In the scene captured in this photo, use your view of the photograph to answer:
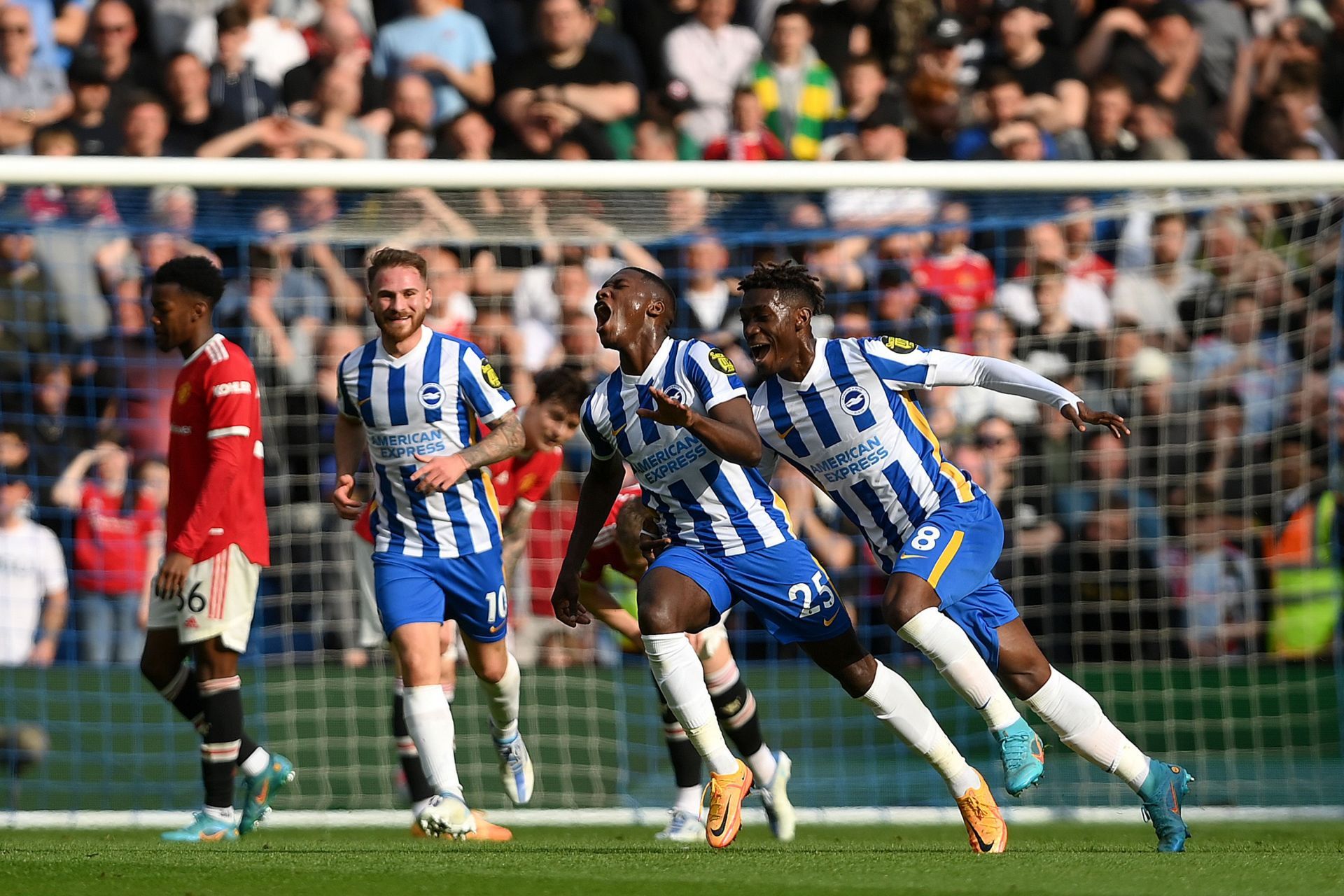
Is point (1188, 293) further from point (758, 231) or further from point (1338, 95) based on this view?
point (1338, 95)

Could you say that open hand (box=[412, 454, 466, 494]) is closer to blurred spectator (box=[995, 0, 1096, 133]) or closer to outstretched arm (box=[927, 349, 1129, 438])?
Result: outstretched arm (box=[927, 349, 1129, 438])

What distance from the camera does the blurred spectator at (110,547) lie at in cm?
924

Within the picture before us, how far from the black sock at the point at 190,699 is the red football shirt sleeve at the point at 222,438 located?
629mm

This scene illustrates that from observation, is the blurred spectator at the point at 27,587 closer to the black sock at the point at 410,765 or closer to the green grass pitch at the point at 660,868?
the green grass pitch at the point at 660,868

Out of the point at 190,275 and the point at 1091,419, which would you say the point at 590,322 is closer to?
the point at 190,275

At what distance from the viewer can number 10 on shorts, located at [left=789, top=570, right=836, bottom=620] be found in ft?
19.7

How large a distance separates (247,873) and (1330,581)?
6366 mm

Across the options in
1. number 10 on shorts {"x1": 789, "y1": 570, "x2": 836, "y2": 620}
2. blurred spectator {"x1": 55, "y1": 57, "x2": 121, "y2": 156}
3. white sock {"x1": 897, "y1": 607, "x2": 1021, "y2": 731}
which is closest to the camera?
white sock {"x1": 897, "y1": 607, "x2": 1021, "y2": 731}

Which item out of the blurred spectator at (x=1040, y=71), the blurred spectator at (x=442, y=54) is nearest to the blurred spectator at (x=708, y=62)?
the blurred spectator at (x=442, y=54)

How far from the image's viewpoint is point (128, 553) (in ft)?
30.9

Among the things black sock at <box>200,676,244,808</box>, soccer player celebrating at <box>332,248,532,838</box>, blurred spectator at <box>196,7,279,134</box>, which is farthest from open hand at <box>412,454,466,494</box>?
blurred spectator at <box>196,7,279,134</box>

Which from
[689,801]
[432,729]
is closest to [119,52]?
[689,801]

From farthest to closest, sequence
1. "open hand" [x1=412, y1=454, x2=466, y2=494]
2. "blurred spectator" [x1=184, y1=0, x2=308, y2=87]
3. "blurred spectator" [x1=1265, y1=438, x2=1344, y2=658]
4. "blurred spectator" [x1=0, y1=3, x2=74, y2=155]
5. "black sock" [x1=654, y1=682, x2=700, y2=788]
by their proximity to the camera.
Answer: "blurred spectator" [x1=184, y1=0, x2=308, y2=87] → "blurred spectator" [x1=0, y1=3, x2=74, y2=155] → "blurred spectator" [x1=1265, y1=438, x2=1344, y2=658] → "black sock" [x1=654, y1=682, x2=700, y2=788] → "open hand" [x1=412, y1=454, x2=466, y2=494]

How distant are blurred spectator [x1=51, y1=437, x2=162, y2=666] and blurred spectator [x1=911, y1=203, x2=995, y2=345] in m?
4.69
